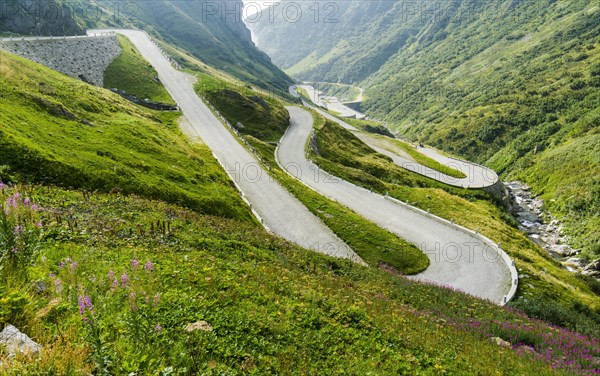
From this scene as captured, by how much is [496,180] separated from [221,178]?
191 feet

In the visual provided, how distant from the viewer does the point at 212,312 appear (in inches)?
406

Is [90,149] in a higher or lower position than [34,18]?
lower

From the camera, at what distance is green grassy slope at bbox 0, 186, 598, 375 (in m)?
6.94

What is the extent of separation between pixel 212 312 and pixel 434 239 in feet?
104

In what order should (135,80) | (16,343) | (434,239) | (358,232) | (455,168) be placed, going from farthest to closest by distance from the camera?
(455,168) < (135,80) < (434,239) < (358,232) < (16,343)

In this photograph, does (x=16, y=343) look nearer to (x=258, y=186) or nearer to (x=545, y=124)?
(x=258, y=186)

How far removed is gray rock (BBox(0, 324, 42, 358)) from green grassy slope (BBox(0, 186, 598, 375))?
23 cm

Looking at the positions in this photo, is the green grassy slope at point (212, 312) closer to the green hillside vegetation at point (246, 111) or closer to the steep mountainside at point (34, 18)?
the green hillside vegetation at point (246, 111)

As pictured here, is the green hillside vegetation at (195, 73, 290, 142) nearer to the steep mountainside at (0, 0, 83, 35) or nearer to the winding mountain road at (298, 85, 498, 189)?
the winding mountain road at (298, 85, 498, 189)

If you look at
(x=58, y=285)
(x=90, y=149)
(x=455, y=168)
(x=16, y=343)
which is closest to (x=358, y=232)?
(x=90, y=149)

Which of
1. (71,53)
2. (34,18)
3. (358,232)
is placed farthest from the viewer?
(34,18)

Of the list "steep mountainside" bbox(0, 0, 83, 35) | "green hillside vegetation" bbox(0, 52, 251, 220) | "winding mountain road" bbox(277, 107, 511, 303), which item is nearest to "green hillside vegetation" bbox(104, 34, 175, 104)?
"steep mountainside" bbox(0, 0, 83, 35)

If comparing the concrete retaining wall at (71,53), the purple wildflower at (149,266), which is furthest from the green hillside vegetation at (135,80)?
the purple wildflower at (149,266)

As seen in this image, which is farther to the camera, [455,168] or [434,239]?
[455,168]
